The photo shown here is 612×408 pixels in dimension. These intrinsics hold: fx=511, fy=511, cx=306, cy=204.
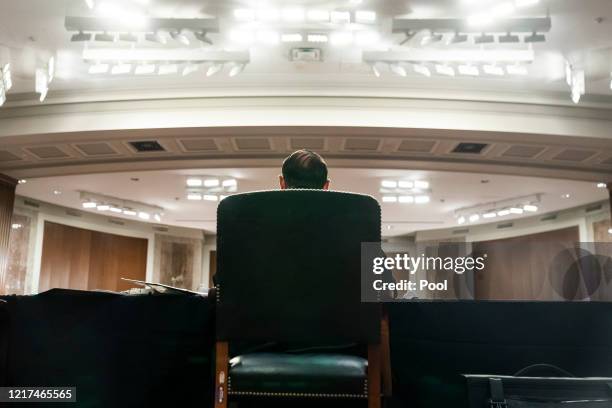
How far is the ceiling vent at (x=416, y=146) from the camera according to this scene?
617cm

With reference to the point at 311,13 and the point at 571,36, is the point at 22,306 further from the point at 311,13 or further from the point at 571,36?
the point at 571,36

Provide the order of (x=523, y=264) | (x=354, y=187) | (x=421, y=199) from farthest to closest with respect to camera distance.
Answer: (x=523, y=264), (x=421, y=199), (x=354, y=187)

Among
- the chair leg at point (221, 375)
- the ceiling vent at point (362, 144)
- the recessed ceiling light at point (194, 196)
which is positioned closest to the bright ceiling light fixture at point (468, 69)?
the ceiling vent at point (362, 144)

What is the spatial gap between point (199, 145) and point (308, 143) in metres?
1.36

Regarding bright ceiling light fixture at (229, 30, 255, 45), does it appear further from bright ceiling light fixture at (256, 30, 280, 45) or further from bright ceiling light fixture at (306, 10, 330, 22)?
bright ceiling light fixture at (306, 10, 330, 22)

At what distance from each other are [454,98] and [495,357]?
432 centimetres

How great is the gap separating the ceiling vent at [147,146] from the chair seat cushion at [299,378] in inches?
208

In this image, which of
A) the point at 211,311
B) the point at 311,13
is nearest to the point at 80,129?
the point at 311,13

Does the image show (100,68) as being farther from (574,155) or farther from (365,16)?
(574,155)

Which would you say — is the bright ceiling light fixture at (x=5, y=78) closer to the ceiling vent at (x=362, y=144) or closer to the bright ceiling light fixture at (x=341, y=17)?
the bright ceiling light fixture at (x=341, y=17)

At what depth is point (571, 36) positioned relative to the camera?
15.1 ft

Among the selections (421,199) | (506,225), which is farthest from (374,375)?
(506,225)

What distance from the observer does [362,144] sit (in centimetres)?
631

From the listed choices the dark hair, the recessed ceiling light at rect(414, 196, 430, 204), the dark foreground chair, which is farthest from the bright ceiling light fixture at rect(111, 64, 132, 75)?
the recessed ceiling light at rect(414, 196, 430, 204)
